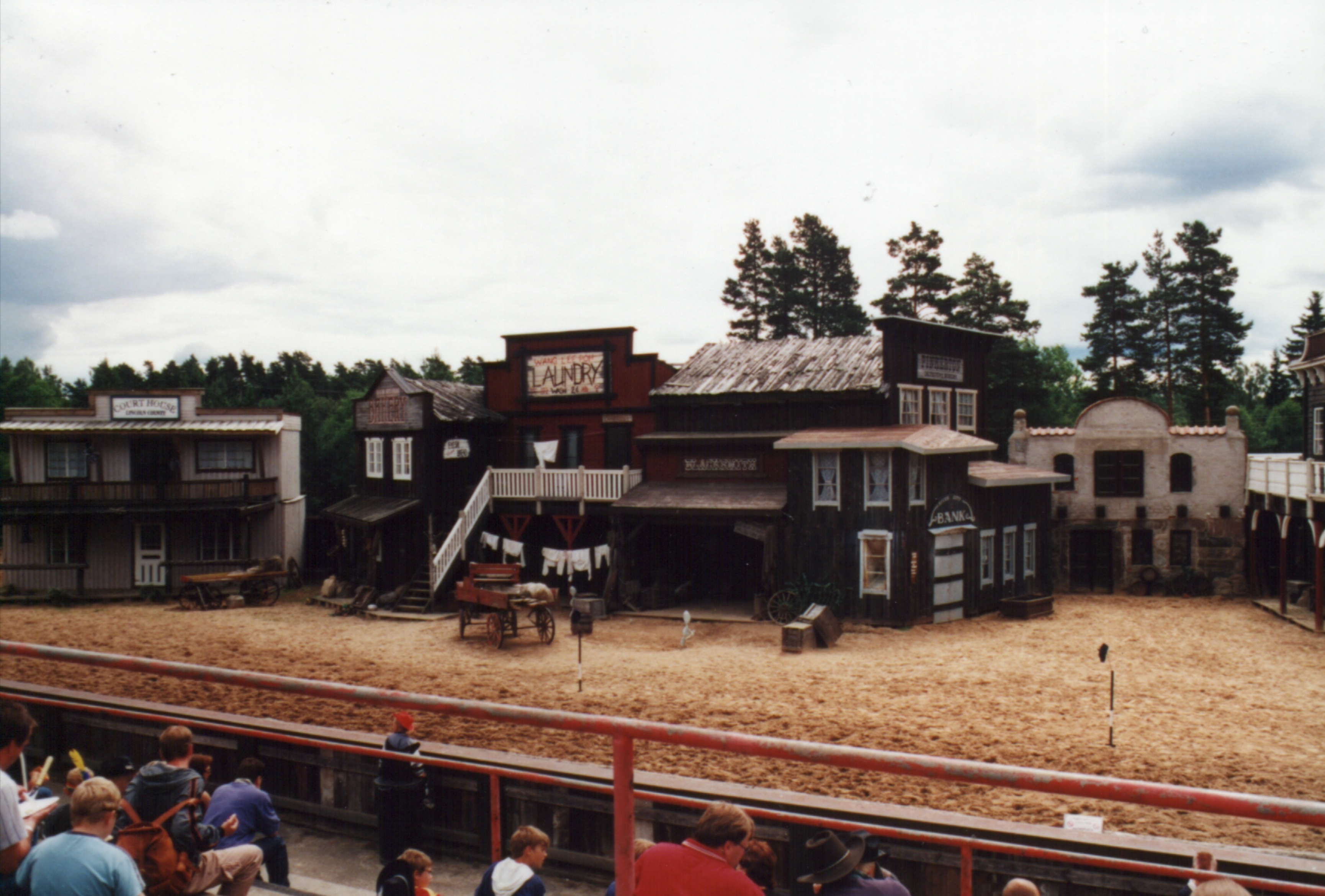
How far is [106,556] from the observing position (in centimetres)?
3120

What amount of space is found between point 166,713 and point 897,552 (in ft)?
56.6

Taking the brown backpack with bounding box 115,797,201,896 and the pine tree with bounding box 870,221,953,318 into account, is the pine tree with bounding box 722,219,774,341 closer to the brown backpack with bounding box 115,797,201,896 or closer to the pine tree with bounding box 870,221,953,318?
the pine tree with bounding box 870,221,953,318

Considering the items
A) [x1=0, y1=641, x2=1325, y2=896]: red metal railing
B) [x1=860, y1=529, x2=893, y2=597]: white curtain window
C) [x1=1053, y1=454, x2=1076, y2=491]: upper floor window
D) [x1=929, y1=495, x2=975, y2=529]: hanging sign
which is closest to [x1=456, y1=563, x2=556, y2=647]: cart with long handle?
[x1=860, y1=529, x2=893, y2=597]: white curtain window

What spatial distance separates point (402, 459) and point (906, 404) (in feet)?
53.5

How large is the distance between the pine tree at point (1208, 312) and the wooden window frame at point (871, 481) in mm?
35754

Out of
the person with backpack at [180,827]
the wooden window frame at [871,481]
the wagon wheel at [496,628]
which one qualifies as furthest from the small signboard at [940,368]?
the person with backpack at [180,827]

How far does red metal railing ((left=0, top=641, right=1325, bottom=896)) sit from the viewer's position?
2695 mm

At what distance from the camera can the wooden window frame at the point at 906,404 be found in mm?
25688

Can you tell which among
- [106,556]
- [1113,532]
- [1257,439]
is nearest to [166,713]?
[106,556]

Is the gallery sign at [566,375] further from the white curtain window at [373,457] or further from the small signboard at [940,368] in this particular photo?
the small signboard at [940,368]

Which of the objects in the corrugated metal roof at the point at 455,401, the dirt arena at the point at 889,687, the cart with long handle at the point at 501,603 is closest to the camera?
the dirt arena at the point at 889,687

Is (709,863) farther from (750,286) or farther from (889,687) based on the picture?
(750,286)

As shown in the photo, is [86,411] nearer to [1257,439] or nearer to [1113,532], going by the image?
[1113,532]

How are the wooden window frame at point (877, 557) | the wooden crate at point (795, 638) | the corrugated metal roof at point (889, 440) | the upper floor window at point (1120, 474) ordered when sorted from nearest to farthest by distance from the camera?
the wooden crate at point (795, 638), the corrugated metal roof at point (889, 440), the wooden window frame at point (877, 557), the upper floor window at point (1120, 474)
